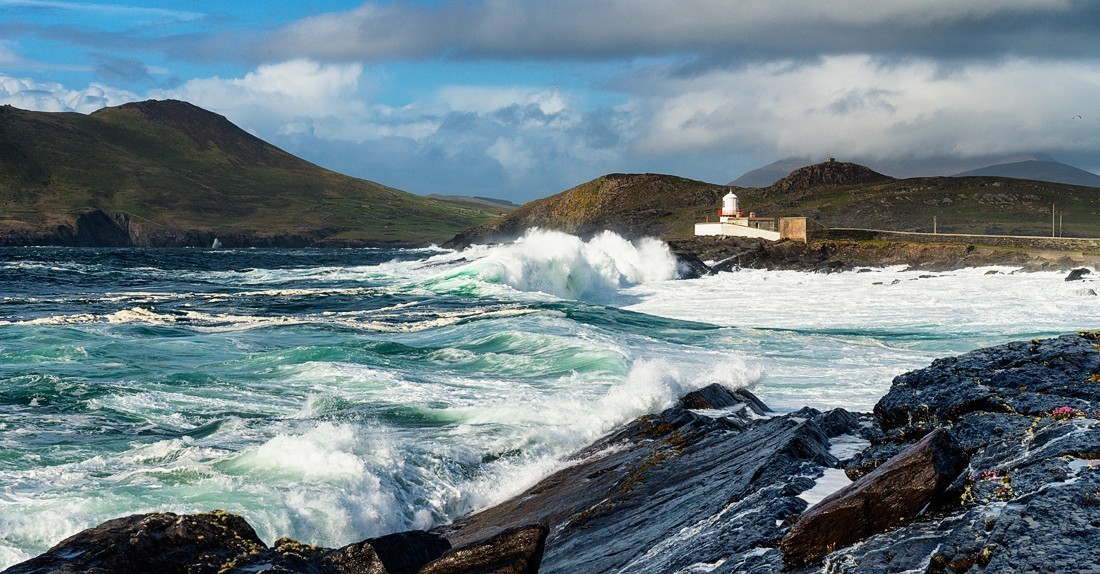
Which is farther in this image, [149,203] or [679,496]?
[149,203]

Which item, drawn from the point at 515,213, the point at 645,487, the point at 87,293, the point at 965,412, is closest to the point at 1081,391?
the point at 965,412

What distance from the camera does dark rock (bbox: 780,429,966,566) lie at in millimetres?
4934

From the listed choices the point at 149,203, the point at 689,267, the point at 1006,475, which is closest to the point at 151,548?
the point at 1006,475

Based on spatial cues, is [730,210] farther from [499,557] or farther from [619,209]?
[499,557]

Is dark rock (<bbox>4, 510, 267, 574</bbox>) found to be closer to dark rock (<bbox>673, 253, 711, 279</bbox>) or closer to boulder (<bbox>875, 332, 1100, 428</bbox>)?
boulder (<bbox>875, 332, 1100, 428</bbox>)

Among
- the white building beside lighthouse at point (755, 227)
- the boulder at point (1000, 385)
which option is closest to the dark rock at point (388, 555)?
the boulder at point (1000, 385)

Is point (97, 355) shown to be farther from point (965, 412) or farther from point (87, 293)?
point (87, 293)

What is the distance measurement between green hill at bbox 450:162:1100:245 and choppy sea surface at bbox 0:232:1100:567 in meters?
45.2

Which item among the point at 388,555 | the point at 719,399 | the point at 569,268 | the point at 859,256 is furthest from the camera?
the point at 859,256

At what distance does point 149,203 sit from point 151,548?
543ft

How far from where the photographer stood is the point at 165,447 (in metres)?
10.7

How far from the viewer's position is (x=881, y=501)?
497 cm

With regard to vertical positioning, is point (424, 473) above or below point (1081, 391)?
below

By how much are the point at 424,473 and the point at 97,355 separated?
11066 millimetres
